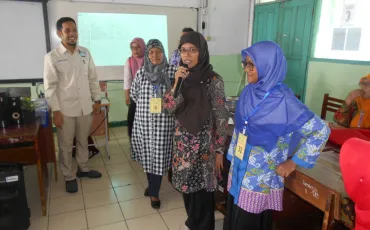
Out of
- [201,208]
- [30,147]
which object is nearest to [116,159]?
[30,147]

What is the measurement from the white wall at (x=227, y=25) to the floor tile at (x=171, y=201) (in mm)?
3133

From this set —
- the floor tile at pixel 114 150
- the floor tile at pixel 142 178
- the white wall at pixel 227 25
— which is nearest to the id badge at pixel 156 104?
the floor tile at pixel 142 178

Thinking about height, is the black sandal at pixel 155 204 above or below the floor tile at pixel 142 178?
above

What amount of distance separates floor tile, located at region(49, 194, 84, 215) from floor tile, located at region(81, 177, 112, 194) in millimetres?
136

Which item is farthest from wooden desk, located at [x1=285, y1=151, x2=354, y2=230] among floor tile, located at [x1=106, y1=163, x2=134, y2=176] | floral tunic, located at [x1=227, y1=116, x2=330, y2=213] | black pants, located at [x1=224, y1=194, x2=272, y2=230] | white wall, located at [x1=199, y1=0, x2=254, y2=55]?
white wall, located at [x1=199, y1=0, x2=254, y2=55]

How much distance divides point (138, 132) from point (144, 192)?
0.77 m

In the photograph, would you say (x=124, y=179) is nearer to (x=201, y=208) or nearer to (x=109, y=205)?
(x=109, y=205)

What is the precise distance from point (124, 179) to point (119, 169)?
10.5 inches

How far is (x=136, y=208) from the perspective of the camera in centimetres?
238

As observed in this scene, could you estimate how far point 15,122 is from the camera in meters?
2.21

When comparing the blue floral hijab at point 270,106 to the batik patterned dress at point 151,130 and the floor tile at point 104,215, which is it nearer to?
the batik patterned dress at point 151,130

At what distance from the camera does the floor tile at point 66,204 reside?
7.69ft

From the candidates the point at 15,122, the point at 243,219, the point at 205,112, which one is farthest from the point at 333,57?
the point at 15,122

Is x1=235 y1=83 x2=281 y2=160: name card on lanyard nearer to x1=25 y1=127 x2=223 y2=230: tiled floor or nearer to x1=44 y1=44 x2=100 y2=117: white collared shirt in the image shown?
x1=25 y1=127 x2=223 y2=230: tiled floor
